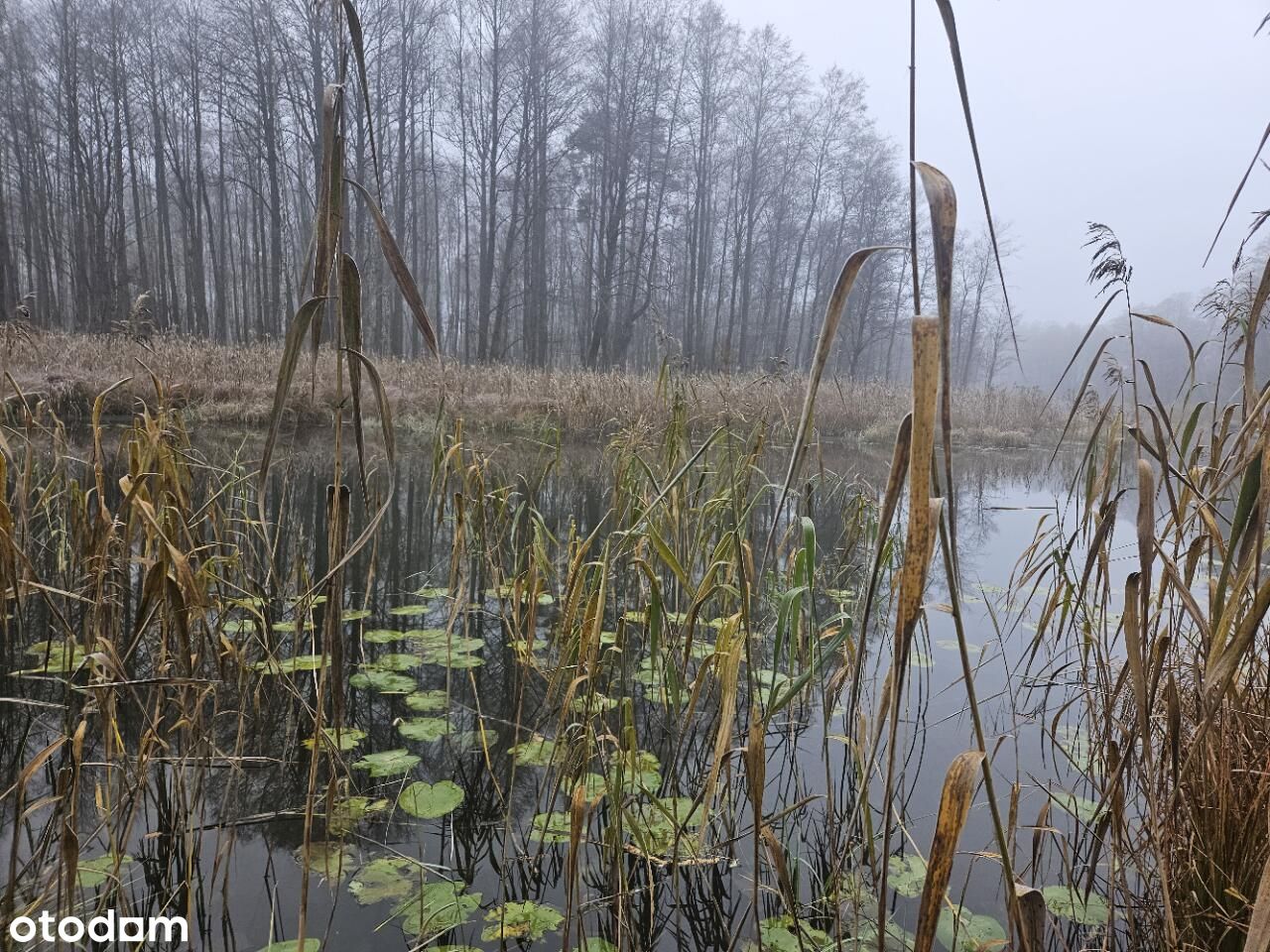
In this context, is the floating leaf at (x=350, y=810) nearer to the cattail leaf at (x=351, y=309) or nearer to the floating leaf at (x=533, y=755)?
the floating leaf at (x=533, y=755)

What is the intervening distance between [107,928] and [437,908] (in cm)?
58

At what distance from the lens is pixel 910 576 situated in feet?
2.02

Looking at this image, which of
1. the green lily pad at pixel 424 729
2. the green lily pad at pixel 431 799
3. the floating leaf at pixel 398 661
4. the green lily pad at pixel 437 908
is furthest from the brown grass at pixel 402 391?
the green lily pad at pixel 437 908

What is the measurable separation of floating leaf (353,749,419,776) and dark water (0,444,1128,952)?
0.08 ft

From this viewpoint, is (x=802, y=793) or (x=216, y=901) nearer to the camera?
(x=216, y=901)

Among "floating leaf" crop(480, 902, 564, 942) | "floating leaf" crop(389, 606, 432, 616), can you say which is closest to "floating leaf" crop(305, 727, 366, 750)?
"floating leaf" crop(480, 902, 564, 942)

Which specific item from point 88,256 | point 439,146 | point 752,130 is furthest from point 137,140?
point 752,130

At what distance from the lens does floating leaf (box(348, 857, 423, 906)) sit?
63.8 inches

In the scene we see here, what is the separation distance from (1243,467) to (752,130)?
24.6 meters

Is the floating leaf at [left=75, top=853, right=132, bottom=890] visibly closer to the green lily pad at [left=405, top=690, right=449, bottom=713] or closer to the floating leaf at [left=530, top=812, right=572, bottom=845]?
the floating leaf at [left=530, top=812, right=572, bottom=845]

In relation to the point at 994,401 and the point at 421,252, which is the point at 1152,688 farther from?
the point at 421,252

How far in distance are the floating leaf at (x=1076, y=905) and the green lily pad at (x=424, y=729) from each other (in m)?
1.61

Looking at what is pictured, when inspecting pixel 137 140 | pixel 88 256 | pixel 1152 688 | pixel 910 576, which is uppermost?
pixel 137 140

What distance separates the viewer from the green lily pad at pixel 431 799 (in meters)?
1.92
